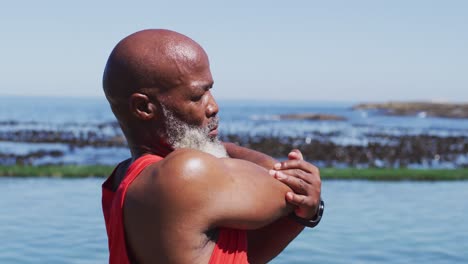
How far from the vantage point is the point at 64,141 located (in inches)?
1342

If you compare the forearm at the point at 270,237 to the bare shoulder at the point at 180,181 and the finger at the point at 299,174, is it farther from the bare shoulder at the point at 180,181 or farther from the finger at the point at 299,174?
the bare shoulder at the point at 180,181

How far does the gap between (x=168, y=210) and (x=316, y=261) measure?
7.05 meters

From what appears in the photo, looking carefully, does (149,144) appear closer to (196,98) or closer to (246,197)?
(196,98)

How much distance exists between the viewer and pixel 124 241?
1.48 metres

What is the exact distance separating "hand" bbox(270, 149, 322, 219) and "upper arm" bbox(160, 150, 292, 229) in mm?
17

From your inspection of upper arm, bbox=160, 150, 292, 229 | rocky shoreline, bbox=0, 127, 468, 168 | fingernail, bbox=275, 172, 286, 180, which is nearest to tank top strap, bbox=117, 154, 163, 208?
upper arm, bbox=160, 150, 292, 229

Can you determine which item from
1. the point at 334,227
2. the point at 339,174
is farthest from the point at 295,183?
the point at 339,174

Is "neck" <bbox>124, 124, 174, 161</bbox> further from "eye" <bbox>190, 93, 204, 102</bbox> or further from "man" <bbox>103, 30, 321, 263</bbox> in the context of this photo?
"eye" <bbox>190, 93, 204, 102</bbox>

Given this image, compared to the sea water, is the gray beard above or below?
above

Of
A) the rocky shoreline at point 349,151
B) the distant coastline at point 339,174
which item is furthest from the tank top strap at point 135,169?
the rocky shoreline at point 349,151

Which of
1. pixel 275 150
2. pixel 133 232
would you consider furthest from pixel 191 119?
pixel 275 150

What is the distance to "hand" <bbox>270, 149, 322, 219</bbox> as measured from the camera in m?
1.50

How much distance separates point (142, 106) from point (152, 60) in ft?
0.33

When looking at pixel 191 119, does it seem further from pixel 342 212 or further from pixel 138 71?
pixel 342 212
